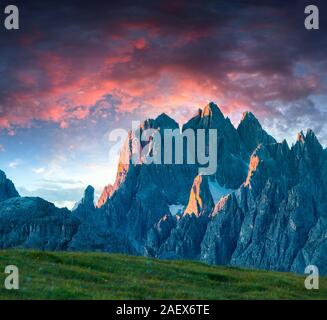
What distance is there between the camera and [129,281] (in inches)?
1458

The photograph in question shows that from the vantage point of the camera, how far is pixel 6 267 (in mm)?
37312

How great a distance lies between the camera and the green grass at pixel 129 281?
3178 cm

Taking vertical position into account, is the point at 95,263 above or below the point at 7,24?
below

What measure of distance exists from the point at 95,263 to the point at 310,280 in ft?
59.8

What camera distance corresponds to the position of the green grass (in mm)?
31781
